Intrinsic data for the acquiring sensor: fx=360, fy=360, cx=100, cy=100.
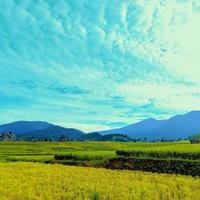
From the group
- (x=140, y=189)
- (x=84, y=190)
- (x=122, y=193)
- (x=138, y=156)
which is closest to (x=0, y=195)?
(x=84, y=190)

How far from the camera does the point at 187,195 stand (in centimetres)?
1302

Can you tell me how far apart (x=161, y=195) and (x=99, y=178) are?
5271 mm

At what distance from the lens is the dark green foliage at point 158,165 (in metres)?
20.6

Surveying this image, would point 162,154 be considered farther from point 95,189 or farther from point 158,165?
point 95,189

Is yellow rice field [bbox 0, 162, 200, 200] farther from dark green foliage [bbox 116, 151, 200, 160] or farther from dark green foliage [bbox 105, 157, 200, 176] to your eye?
dark green foliage [bbox 116, 151, 200, 160]

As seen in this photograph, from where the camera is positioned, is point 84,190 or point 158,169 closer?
point 84,190

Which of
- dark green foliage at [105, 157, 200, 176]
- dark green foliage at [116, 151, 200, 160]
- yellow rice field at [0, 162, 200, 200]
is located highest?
dark green foliage at [116, 151, 200, 160]

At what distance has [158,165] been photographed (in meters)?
22.5

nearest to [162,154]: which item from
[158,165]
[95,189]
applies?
[158,165]

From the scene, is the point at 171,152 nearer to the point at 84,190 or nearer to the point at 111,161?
the point at 111,161

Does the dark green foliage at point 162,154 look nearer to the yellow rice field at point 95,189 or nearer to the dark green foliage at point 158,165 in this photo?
the dark green foliage at point 158,165

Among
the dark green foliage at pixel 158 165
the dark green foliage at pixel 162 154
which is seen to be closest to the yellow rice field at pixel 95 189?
the dark green foliage at pixel 158 165

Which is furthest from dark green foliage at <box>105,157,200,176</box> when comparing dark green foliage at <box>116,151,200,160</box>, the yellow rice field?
the yellow rice field

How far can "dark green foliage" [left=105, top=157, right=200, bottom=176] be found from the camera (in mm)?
20625
